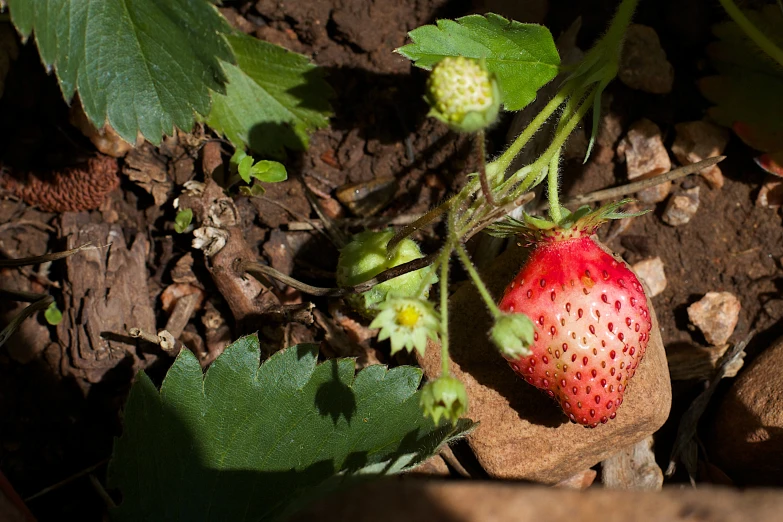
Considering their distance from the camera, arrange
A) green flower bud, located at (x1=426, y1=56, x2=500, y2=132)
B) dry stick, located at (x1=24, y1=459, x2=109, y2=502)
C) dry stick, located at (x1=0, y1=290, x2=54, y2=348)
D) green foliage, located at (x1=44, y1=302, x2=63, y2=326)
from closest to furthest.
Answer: green flower bud, located at (x1=426, y1=56, x2=500, y2=132)
dry stick, located at (x1=0, y1=290, x2=54, y2=348)
dry stick, located at (x1=24, y1=459, x2=109, y2=502)
green foliage, located at (x1=44, y1=302, x2=63, y2=326)

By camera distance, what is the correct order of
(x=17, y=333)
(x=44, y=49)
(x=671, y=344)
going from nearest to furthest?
1. (x=44, y=49)
2. (x=17, y=333)
3. (x=671, y=344)

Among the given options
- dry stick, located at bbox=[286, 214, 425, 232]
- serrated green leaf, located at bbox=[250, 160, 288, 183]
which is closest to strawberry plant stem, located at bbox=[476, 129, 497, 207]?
dry stick, located at bbox=[286, 214, 425, 232]

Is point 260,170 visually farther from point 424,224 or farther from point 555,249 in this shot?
point 555,249

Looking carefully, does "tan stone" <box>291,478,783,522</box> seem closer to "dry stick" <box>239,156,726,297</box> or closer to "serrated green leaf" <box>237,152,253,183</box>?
"dry stick" <box>239,156,726,297</box>

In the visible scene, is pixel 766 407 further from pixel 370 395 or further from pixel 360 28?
pixel 360 28

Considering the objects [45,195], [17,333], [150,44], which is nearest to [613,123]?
[150,44]

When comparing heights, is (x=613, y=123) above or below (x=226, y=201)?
below

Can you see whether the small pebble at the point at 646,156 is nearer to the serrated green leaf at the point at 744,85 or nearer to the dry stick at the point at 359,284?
the serrated green leaf at the point at 744,85
